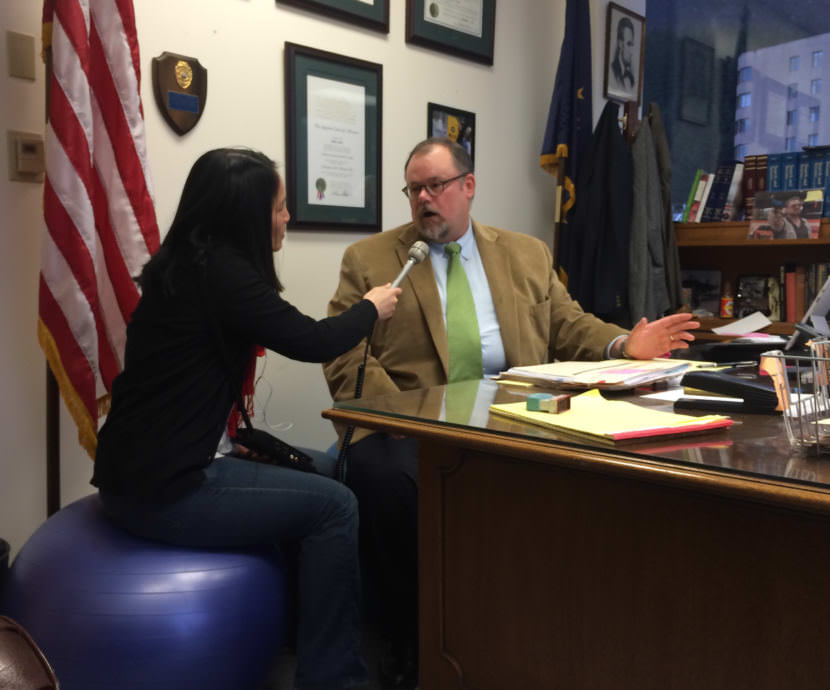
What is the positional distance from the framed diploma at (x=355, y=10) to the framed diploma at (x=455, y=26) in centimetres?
13

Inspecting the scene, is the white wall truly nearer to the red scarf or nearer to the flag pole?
the flag pole

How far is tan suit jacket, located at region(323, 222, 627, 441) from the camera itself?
6.83 feet

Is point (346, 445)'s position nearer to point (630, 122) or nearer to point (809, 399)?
point (809, 399)

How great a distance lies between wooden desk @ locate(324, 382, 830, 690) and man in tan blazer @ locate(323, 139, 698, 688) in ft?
1.24

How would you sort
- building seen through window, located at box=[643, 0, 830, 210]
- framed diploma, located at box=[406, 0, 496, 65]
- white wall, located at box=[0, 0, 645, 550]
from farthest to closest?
1. building seen through window, located at box=[643, 0, 830, 210]
2. framed diploma, located at box=[406, 0, 496, 65]
3. white wall, located at box=[0, 0, 645, 550]

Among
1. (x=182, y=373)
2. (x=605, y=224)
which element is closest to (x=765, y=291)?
(x=605, y=224)

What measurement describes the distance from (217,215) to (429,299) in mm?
740

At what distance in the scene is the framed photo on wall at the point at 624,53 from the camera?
12.2 ft

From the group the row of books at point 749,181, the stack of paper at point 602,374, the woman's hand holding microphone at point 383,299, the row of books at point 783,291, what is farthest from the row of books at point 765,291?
the woman's hand holding microphone at point 383,299

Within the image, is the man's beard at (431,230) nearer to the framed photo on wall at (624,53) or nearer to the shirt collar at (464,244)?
the shirt collar at (464,244)

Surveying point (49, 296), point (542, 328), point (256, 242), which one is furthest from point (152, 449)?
point (542, 328)

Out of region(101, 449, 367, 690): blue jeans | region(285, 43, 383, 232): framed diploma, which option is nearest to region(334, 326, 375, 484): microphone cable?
region(101, 449, 367, 690): blue jeans

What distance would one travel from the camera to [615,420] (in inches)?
Answer: 43.0

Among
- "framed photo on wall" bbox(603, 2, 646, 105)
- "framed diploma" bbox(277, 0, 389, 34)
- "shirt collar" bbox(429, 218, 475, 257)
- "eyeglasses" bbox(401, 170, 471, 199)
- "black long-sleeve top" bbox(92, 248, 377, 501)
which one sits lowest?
"black long-sleeve top" bbox(92, 248, 377, 501)
